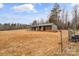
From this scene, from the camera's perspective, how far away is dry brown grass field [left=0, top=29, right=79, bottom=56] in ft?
4.75

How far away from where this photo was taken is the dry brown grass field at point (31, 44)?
1.45 metres

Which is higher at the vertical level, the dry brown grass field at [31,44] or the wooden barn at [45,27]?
the wooden barn at [45,27]

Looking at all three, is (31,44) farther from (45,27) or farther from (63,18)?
(63,18)

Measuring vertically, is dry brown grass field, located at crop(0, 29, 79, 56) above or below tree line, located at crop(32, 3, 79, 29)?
below

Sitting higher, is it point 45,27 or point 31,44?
point 45,27

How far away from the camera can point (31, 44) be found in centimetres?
145

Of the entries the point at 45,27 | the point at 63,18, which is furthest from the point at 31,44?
the point at 63,18

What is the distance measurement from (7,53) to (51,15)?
48cm

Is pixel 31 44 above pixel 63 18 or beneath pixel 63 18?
Result: beneath

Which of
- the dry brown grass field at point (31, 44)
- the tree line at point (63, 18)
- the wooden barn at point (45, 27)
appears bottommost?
the dry brown grass field at point (31, 44)

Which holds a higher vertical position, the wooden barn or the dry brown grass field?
the wooden barn

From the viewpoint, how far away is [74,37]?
1459 millimetres

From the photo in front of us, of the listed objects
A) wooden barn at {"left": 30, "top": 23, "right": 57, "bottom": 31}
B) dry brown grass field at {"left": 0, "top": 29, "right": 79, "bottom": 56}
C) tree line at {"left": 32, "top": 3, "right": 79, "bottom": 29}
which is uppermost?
tree line at {"left": 32, "top": 3, "right": 79, "bottom": 29}

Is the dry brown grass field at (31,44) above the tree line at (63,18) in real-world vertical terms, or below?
below
